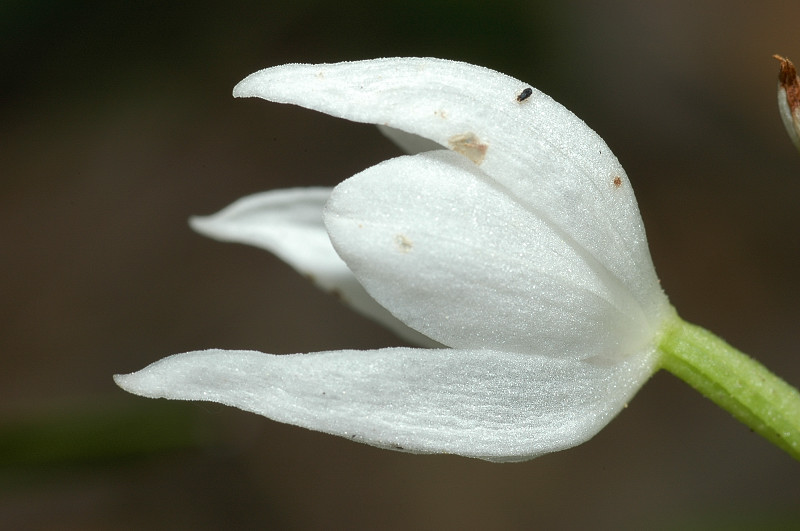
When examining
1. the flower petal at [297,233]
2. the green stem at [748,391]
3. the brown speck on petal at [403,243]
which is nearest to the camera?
the brown speck on petal at [403,243]

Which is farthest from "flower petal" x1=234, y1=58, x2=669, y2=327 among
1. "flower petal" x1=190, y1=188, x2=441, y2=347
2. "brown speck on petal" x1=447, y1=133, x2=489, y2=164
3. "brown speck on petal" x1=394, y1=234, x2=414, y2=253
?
"flower petal" x1=190, y1=188, x2=441, y2=347

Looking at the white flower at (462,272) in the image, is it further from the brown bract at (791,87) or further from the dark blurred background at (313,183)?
the dark blurred background at (313,183)

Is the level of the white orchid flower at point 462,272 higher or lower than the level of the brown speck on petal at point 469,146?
lower

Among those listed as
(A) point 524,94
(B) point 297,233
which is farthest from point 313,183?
(A) point 524,94

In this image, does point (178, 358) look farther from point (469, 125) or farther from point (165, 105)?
point (165, 105)

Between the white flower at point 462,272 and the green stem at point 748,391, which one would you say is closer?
the white flower at point 462,272

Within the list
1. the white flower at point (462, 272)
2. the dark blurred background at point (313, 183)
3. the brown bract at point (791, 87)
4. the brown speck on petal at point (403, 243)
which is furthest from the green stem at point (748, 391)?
the dark blurred background at point (313, 183)

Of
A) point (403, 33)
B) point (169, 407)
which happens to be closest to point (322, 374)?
point (169, 407)
